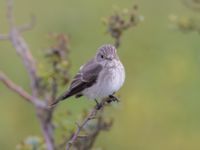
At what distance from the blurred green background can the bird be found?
2557 mm

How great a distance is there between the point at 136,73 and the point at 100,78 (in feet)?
18.7

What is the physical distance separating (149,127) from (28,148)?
4331mm

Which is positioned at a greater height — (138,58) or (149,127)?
(138,58)

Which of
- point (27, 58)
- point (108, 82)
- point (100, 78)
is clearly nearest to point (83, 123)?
point (108, 82)

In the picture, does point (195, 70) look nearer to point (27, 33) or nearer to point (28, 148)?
point (27, 33)

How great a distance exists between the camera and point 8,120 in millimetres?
12750

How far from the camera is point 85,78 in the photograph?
7.92m

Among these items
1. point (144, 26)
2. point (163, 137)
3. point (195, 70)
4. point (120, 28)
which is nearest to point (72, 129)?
point (120, 28)

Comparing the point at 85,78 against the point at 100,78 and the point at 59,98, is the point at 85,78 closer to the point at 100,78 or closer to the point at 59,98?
the point at 100,78

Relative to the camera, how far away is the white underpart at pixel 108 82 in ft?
25.5

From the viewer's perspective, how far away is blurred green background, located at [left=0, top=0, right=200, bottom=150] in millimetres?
12164

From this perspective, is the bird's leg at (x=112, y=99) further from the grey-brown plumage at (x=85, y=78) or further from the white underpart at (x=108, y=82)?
the grey-brown plumage at (x=85, y=78)

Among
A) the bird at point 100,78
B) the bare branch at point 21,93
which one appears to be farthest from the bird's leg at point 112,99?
the bare branch at point 21,93

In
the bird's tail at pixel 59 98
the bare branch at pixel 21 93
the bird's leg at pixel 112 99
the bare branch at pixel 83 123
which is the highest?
the bare branch at pixel 21 93
